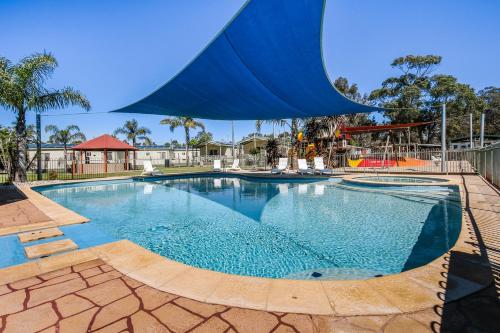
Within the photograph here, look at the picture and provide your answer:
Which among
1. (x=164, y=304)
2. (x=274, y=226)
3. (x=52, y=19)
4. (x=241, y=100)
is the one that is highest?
(x=52, y=19)

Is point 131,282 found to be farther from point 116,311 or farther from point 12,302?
point 12,302

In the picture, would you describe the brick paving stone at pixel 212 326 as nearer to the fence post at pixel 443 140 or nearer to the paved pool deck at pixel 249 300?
the paved pool deck at pixel 249 300

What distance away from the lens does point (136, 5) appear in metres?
7.19

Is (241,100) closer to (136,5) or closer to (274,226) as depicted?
(136,5)

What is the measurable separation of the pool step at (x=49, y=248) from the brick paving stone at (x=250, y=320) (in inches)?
87.1

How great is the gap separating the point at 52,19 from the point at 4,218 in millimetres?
6471

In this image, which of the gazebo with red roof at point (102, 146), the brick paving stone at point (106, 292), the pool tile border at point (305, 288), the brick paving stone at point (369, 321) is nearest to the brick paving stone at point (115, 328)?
the brick paving stone at point (106, 292)

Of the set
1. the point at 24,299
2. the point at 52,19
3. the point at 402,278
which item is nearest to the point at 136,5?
the point at 52,19

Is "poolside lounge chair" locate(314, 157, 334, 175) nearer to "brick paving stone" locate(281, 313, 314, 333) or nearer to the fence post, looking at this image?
the fence post

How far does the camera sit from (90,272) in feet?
7.25

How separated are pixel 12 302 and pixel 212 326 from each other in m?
1.49

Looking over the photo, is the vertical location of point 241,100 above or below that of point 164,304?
above

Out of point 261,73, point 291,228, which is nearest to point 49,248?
point 291,228

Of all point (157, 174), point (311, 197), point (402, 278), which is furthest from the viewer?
point (157, 174)
